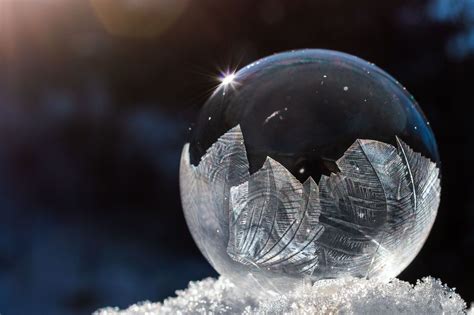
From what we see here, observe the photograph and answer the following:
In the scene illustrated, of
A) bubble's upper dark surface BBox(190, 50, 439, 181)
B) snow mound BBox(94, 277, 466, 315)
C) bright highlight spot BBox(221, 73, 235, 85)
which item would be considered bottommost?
snow mound BBox(94, 277, 466, 315)

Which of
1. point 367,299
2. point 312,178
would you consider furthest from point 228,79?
point 367,299

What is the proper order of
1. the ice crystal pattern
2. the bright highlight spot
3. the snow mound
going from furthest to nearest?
the bright highlight spot → the ice crystal pattern → the snow mound

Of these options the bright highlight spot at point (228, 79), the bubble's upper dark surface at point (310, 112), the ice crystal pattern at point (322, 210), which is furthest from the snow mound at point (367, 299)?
the bright highlight spot at point (228, 79)

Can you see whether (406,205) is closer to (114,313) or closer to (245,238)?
(245,238)

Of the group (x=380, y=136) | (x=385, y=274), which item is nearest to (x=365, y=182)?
(x=380, y=136)

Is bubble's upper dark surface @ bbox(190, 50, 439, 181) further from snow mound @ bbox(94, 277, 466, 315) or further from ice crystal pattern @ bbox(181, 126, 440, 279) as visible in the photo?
snow mound @ bbox(94, 277, 466, 315)

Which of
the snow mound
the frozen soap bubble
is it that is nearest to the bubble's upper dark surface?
the frozen soap bubble

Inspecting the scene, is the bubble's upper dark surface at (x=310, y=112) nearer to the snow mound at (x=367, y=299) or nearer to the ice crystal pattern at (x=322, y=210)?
the ice crystal pattern at (x=322, y=210)

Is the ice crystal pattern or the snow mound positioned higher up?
the ice crystal pattern
